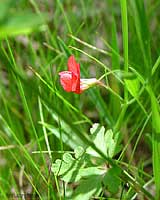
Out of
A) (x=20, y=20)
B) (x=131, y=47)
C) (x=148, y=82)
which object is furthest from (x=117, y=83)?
(x=20, y=20)

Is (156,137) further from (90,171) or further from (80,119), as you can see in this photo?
(80,119)

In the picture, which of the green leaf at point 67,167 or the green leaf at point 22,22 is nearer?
the green leaf at point 22,22

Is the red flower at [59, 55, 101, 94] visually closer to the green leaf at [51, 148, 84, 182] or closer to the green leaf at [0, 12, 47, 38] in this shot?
the green leaf at [51, 148, 84, 182]

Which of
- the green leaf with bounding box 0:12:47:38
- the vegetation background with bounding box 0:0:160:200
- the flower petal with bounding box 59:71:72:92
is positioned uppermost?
the green leaf with bounding box 0:12:47:38

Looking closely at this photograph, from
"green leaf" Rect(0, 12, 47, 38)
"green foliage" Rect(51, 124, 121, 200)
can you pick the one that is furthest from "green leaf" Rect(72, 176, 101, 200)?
"green leaf" Rect(0, 12, 47, 38)

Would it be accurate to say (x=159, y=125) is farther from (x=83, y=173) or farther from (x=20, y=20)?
(x=20, y=20)

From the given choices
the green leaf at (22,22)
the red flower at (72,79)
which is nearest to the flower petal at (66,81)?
the red flower at (72,79)

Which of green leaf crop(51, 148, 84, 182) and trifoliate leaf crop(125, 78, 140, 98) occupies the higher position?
trifoliate leaf crop(125, 78, 140, 98)

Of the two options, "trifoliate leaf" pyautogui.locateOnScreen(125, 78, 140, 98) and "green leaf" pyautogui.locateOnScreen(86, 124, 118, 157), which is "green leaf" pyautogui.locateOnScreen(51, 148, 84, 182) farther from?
"trifoliate leaf" pyautogui.locateOnScreen(125, 78, 140, 98)

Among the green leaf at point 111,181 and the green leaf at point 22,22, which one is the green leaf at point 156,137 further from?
the green leaf at point 22,22

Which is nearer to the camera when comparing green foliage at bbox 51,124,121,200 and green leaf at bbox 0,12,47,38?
green leaf at bbox 0,12,47,38
